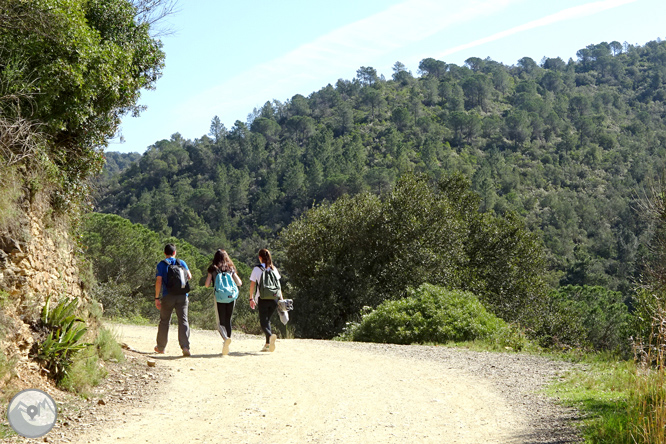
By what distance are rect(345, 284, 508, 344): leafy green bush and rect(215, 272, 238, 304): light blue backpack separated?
17.5 feet

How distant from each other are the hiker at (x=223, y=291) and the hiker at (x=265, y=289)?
0.40 m

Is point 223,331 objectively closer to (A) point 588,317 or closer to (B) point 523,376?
(B) point 523,376

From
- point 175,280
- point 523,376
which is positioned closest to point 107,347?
point 175,280

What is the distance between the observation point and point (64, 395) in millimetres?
6430

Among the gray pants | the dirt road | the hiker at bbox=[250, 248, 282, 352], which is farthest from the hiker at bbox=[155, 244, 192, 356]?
the hiker at bbox=[250, 248, 282, 352]

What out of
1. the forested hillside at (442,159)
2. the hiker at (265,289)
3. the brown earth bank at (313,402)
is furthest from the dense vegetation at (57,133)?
Result: the forested hillside at (442,159)

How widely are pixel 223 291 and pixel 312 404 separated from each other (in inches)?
125

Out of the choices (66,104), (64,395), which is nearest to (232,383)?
(64,395)

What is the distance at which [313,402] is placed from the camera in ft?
23.1

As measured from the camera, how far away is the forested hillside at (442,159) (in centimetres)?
7031

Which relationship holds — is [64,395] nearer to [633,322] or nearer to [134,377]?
[134,377]

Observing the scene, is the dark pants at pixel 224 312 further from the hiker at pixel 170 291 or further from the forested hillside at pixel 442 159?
the forested hillside at pixel 442 159

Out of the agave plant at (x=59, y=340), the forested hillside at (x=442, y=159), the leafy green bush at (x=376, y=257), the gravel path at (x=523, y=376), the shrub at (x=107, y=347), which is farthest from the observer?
the forested hillside at (x=442, y=159)

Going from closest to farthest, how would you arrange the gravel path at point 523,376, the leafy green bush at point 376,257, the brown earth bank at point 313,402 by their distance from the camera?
the brown earth bank at point 313,402, the gravel path at point 523,376, the leafy green bush at point 376,257
